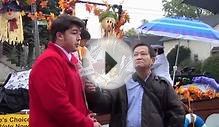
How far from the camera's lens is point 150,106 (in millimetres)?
3877

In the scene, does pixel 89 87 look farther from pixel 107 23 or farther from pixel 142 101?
pixel 107 23

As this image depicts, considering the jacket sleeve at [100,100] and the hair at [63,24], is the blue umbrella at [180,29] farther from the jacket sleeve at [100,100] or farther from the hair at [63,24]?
the hair at [63,24]

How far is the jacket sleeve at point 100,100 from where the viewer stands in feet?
12.3

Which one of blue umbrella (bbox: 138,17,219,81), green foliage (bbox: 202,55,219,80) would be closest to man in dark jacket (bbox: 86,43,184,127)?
blue umbrella (bbox: 138,17,219,81)

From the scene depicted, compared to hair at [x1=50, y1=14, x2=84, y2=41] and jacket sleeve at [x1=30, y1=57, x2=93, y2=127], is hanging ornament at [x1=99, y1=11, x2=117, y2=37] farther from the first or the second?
jacket sleeve at [x1=30, y1=57, x2=93, y2=127]

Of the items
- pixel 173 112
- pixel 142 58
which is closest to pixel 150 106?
pixel 173 112

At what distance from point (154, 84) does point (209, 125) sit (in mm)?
2501

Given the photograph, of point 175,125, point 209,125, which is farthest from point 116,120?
point 209,125

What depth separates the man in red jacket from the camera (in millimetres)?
3227

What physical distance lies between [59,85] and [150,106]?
3.06 feet

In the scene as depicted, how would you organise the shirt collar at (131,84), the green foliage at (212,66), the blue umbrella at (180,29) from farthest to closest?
the green foliage at (212,66), the blue umbrella at (180,29), the shirt collar at (131,84)
